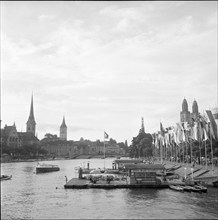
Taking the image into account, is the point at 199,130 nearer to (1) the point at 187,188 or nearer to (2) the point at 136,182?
(2) the point at 136,182

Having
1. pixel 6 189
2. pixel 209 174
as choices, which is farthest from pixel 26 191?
pixel 209 174

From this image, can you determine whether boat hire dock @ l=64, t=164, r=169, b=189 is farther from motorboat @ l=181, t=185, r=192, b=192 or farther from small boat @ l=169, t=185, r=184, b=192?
motorboat @ l=181, t=185, r=192, b=192

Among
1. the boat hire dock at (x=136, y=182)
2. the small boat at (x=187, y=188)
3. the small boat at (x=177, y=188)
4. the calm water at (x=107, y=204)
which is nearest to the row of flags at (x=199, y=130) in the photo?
the boat hire dock at (x=136, y=182)

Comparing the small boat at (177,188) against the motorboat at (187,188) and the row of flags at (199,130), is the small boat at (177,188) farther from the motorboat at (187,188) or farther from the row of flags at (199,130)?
the row of flags at (199,130)

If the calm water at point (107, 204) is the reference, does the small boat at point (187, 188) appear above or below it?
above

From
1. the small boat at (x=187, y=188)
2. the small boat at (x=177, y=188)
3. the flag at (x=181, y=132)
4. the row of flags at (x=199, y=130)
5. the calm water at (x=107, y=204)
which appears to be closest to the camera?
the calm water at (x=107, y=204)

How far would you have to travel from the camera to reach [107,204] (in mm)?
51344

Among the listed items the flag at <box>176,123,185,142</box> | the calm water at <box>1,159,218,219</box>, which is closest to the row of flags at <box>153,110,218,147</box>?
the flag at <box>176,123,185,142</box>

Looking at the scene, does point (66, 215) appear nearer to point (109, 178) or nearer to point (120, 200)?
point (120, 200)

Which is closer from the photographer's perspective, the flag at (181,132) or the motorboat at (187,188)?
the motorboat at (187,188)

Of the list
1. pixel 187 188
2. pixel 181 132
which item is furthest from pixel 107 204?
pixel 181 132

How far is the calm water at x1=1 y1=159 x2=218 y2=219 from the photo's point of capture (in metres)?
43.8

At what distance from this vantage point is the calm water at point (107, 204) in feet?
144

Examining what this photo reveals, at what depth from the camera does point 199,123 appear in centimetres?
8644
